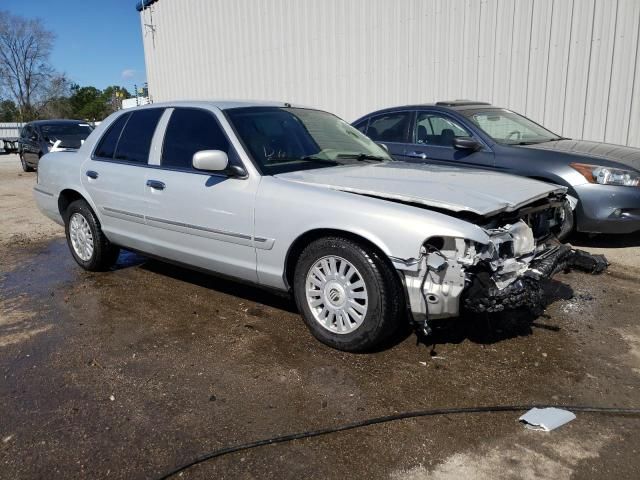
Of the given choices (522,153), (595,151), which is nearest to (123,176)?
(522,153)

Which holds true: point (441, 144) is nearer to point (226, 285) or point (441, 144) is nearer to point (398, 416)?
point (226, 285)

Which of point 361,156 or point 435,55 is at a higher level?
point 435,55

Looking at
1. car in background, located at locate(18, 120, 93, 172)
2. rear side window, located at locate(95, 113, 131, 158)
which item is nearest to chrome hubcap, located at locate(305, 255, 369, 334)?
rear side window, located at locate(95, 113, 131, 158)

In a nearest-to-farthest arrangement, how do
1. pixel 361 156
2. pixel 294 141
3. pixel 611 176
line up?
pixel 294 141 < pixel 361 156 < pixel 611 176

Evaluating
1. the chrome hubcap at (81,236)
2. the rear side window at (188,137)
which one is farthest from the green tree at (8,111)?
the rear side window at (188,137)

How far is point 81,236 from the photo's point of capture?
551cm

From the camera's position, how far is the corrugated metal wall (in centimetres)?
820

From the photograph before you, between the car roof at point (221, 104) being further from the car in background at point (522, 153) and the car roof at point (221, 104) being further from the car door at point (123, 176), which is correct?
the car in background at point (522, 153)

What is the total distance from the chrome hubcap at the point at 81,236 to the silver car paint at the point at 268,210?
0.31 m

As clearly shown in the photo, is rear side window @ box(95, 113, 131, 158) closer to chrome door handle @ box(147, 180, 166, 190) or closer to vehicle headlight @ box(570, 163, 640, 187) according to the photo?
chrome door handle @ box(147, 180, 166, 190)

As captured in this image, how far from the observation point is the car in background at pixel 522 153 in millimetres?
5633

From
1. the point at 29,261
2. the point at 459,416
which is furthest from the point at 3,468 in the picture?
the point at 29,261

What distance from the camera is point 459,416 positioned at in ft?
9.50

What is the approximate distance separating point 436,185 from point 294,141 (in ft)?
4.16
